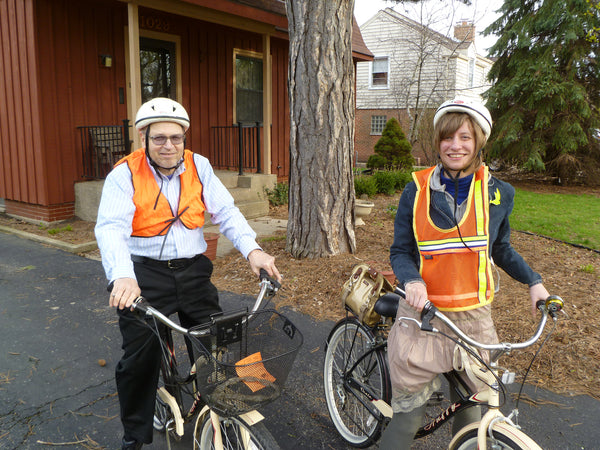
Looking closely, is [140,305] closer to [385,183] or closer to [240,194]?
[240,194]

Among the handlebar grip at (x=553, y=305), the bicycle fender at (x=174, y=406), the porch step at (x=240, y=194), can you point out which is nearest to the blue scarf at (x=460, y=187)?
the handlebar grip at (x=553, y=305)

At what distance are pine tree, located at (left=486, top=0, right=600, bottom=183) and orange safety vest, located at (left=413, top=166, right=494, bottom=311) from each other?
1391 cm

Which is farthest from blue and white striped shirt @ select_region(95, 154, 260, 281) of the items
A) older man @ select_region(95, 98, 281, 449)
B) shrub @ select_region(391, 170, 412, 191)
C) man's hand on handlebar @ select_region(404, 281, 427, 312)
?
shrub @ select_region(391, 170, 412, 191)

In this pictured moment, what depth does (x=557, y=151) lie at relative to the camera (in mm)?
15312

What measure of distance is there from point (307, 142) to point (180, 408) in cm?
386

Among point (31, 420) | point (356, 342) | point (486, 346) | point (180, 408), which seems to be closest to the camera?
point (486, 346)

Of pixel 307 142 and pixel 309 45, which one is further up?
pixel 309 45

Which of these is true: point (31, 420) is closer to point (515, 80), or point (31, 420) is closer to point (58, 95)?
point (58, 95)

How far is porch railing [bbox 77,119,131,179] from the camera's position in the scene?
8.71 m

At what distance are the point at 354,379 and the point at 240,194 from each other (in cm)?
704

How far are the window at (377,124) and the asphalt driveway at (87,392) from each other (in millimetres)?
22561

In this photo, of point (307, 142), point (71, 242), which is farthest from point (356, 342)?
point (71, 242)

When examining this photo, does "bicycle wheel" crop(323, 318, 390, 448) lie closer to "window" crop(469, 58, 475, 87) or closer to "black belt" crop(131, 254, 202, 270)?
"black belt" crop(131, 254, 202, 270)

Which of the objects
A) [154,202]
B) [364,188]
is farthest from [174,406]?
[364,188]
